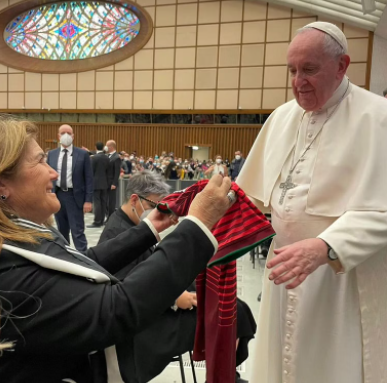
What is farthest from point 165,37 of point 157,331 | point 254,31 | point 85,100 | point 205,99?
point 157,331

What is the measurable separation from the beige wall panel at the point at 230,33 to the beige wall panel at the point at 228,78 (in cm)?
122

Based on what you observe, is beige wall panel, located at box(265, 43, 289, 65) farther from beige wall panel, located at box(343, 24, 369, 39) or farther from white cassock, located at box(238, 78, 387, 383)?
white cassock, located at box(238, 78, 387, 383)

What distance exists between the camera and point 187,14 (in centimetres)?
1597

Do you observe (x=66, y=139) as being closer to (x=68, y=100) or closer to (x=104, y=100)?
(x=104, y=100)

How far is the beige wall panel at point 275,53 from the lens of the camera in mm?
14992

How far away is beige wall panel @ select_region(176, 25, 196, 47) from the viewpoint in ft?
52.5

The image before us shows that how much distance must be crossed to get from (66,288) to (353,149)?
1063 mm

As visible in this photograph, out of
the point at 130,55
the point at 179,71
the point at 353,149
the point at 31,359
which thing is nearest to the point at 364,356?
the point at 353,149

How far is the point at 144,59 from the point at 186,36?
2.30 m

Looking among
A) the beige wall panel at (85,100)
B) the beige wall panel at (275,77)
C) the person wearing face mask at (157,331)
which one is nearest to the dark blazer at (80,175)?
the person wearing face mask at (157,331)

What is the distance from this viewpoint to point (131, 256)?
1480mm

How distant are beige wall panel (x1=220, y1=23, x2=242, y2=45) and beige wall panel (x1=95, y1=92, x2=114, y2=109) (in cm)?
612

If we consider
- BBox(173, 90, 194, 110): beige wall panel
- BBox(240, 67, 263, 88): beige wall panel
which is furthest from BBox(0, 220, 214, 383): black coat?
BBox(173, 90, 194, 110): beige wall panel

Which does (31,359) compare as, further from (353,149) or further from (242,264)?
(242,264)
